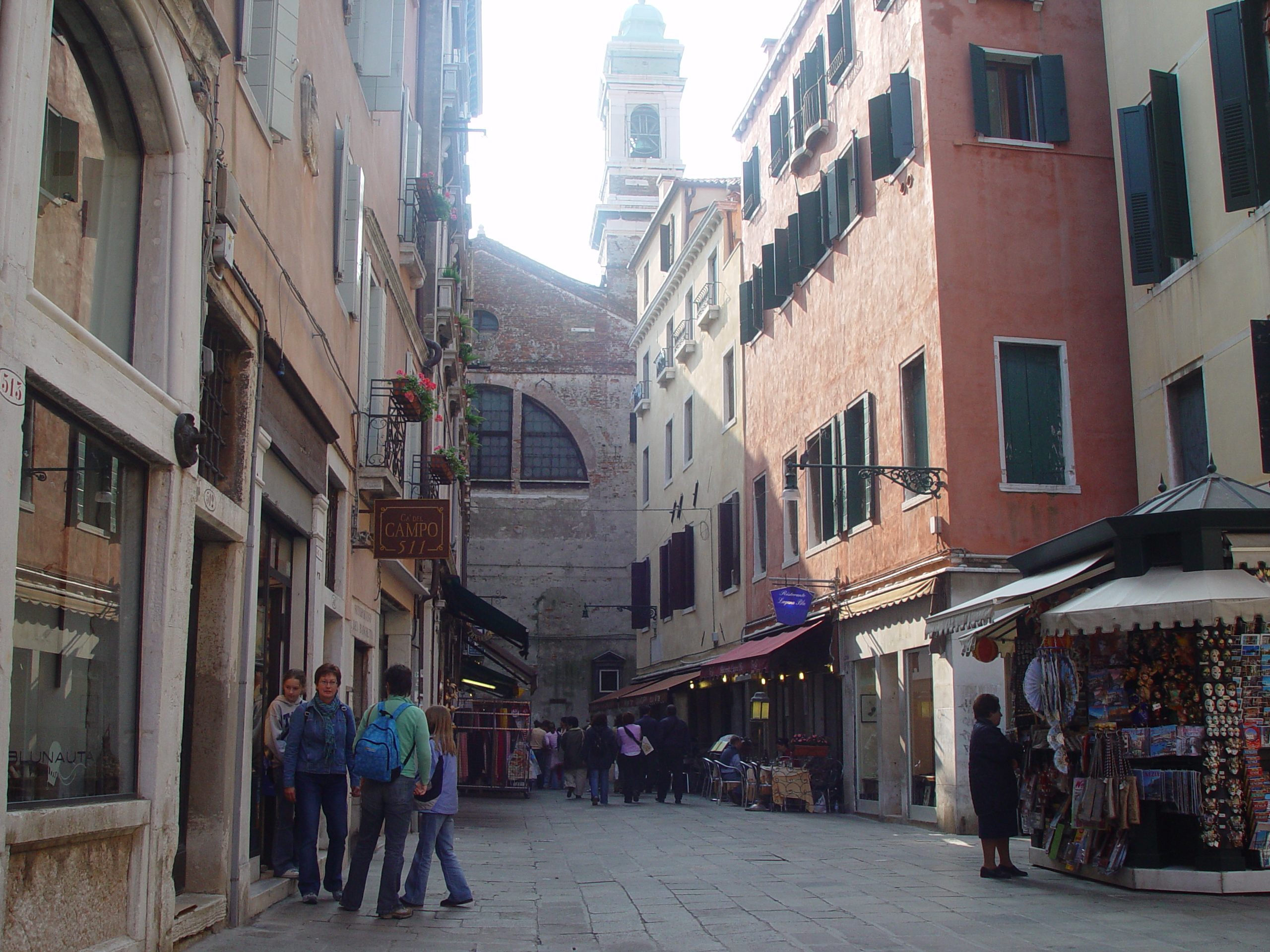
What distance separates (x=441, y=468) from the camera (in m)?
15.1

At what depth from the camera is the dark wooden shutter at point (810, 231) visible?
17.9 meters

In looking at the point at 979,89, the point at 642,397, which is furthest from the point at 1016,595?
the point at 642,397

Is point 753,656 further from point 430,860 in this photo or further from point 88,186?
point 88,186

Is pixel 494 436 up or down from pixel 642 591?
up

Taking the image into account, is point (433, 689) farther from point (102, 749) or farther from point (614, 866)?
point (102, 749)

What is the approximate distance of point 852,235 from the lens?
16719 mm

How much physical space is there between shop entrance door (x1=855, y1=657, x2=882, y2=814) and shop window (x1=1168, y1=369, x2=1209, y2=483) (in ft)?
16.4

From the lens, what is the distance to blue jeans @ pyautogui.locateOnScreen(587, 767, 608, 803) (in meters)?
19.1

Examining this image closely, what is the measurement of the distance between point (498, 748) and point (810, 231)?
9.69 meters

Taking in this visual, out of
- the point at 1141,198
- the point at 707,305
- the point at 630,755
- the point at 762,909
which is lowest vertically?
the point at 762,909

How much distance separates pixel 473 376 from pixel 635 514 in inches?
227

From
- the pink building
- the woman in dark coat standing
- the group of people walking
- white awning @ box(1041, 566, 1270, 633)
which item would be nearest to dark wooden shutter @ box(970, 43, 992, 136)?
the pink building

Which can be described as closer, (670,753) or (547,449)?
(670,753)

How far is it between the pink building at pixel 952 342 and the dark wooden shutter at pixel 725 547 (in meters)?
5.88
